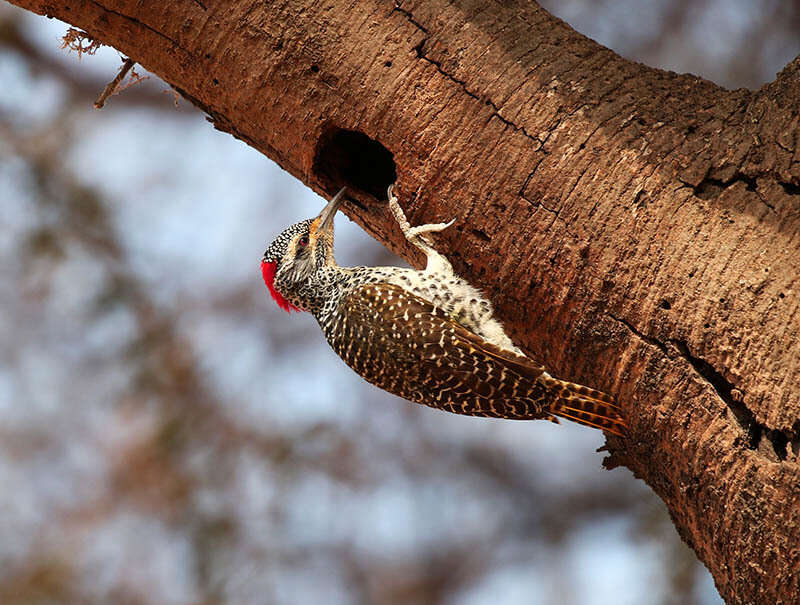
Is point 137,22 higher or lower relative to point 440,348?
higher

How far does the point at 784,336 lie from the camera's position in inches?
108

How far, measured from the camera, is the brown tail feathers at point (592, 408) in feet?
10.3

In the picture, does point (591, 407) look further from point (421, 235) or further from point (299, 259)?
point (299, 259)

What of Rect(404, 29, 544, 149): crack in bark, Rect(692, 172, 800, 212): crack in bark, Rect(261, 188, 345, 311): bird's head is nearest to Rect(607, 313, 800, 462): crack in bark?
Rect(692, 172, 800, 212): crack in bark

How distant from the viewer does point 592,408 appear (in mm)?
3141

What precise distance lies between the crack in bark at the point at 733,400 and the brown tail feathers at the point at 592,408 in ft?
0.88

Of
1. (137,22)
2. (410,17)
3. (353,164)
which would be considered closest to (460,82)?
(410,17)

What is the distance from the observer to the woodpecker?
338 cm

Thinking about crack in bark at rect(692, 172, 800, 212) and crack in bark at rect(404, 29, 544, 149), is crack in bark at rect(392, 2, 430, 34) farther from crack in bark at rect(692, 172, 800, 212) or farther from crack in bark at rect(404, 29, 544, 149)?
crack in bark at rect(692, 172, 800, 212)

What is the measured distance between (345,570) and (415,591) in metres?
0.53

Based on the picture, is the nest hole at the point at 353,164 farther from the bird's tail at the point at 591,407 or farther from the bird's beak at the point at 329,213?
the bird's tail at the point at 591,407

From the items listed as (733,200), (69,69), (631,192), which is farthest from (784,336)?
(69,69)

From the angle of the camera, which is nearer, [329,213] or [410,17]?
[410,17]

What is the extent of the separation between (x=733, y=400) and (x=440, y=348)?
1.21 m
